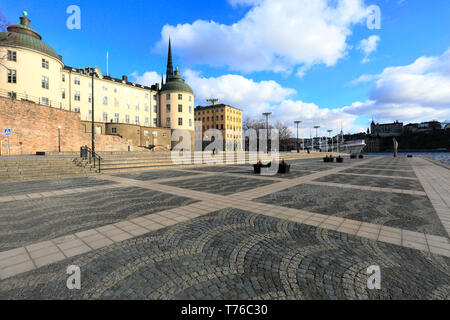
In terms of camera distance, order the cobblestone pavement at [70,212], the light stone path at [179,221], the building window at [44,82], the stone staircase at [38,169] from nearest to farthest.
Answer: the light stone path at [179,221], the cobblestone pavement at [70,212], the stone staircase at [38,169], the building window at [44,82]

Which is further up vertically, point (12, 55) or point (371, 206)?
point (12, 55)

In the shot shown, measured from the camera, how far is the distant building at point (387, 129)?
171150 mm

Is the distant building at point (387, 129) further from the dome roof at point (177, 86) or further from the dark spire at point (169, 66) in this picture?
the dome roof at point (177, 86)

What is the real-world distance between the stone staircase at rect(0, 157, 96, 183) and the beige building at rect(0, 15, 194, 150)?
305 inches

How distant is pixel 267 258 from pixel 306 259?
2.14 feet

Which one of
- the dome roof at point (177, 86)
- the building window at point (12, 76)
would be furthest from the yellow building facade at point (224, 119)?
the building window at point (12, 76)

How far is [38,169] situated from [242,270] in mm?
16251

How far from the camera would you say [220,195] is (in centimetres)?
830

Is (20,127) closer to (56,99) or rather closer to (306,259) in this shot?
(56,99)

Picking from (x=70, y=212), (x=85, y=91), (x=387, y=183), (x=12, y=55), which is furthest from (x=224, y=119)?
(x=70, y=212)

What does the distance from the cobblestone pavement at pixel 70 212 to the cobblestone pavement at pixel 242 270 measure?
5.53 feet

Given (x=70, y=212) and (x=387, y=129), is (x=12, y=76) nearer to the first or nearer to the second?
(x=70, y=212)

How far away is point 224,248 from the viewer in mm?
3854
